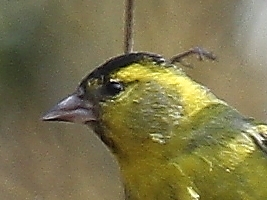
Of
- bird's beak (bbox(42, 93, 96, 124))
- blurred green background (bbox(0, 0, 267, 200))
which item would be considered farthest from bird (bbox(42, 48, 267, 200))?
blurred green background (bbox(0, 0, 267, 200))

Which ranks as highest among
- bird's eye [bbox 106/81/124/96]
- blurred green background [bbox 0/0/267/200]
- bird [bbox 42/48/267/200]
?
bird's eye [bbox 106/81/124/96]

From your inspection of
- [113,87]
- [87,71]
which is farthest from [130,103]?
[87,71]

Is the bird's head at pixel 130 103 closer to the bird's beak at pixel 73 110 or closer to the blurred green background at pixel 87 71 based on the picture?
the bird's beak at pixel 73 110

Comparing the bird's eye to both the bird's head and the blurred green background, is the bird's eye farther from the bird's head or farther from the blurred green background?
the blurred green background

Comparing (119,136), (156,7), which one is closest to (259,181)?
(119,136)

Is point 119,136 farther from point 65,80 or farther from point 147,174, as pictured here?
point 65,80

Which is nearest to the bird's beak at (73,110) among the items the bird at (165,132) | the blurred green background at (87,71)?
the bird at (165,132)
